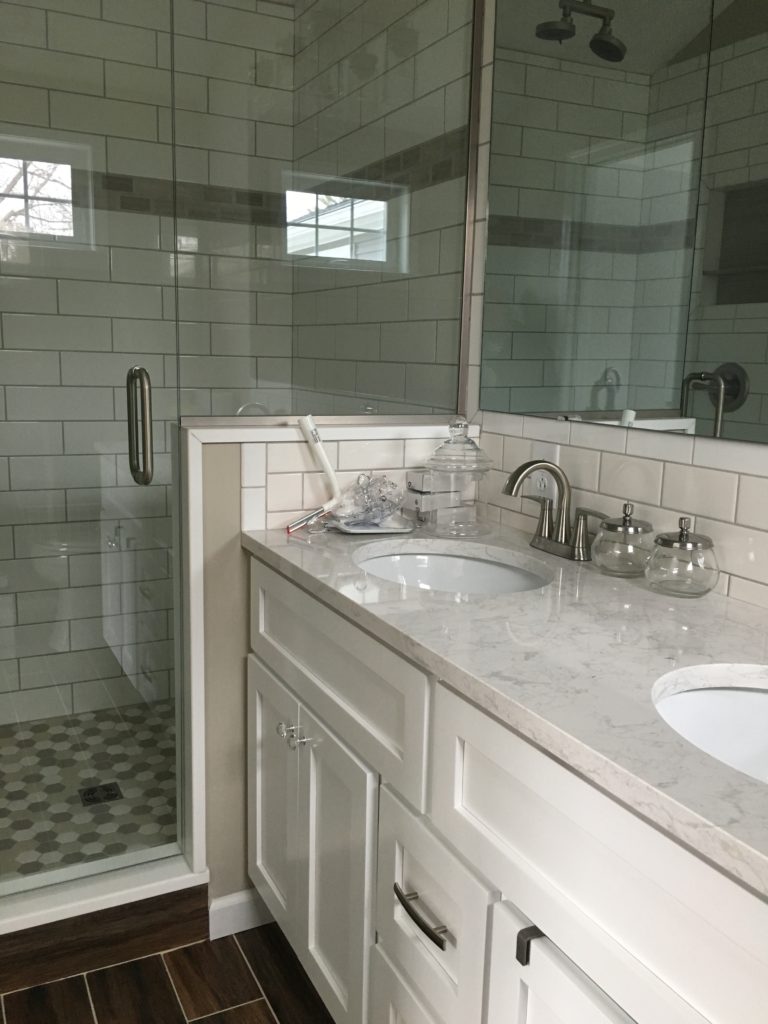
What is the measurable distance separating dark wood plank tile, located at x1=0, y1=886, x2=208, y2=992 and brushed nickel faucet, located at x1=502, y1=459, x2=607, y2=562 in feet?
3.57

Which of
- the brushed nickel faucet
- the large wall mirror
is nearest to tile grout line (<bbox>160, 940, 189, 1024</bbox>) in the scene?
the brushed nickel faucet

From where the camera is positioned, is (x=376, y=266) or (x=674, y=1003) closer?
(x=674, y=1003)

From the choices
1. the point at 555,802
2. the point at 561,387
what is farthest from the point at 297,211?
the point at 555,802

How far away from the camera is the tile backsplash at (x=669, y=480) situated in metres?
1.35

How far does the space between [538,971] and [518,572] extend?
85cm

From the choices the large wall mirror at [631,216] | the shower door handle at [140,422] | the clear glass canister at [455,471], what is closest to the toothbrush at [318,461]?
the clear glass canister at [455,471]

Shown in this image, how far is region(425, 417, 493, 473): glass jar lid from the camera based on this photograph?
1933 mm

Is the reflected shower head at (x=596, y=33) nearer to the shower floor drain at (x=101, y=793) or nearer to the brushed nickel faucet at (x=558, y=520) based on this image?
the brushed nickel faucet at (x=558, y=520)

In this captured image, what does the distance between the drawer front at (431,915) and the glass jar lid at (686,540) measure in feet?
1.87

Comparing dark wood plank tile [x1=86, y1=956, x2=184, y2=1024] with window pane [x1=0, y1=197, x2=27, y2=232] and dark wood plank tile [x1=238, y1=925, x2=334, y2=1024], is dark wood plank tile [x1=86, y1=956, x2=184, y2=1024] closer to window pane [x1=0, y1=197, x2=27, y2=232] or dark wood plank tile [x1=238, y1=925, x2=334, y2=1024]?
dark wood plank tile [x1=238, y1=925, x2=334, y2=1024]

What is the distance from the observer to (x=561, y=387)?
1.83 meters

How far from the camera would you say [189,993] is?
5.89 ft

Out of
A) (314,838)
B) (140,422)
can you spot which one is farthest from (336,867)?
(140,422)

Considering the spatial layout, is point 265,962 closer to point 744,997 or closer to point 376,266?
point 744,997
